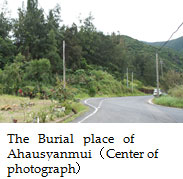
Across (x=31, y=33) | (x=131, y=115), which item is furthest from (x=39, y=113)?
(x=31, y=33)

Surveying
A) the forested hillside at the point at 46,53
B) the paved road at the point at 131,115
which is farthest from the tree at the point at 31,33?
the paved road at the point at 131,115

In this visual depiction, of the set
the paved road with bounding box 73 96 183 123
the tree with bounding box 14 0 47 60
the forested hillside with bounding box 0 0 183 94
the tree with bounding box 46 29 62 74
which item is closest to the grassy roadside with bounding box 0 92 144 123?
the paved road with bounding box 73 96 183 123

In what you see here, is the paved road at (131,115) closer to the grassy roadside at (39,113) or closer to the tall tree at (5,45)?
the grassy roadside at (39,113)

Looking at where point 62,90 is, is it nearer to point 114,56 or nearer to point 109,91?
point 109,91

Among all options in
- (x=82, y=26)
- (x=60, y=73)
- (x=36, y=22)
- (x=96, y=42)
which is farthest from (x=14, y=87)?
(x=82, y=26)

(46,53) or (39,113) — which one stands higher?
(46,53)

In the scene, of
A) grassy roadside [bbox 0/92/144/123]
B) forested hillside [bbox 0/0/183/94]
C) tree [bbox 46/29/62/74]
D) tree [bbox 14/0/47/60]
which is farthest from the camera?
tree [bbox 14/0/47/60]

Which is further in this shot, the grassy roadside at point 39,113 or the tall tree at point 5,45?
the tall tree at point 5,45

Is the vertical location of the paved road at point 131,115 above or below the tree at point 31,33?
below

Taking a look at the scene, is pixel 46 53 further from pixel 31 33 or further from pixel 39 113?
pixel 39 113

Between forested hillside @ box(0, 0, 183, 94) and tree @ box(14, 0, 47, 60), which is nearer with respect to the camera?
forested hillside @ box(0, 0, 183, 94)

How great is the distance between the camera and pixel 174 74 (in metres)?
23.8

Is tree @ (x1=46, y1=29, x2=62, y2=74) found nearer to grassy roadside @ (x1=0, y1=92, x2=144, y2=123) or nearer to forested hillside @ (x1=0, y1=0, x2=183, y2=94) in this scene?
forested hillside @ (x1=0, y1=0, x2=183, y2=94)

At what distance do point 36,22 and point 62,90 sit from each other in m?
35.9
